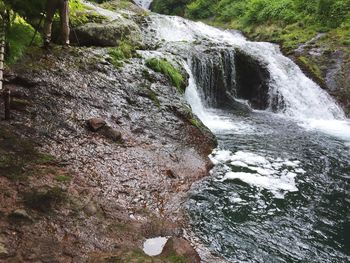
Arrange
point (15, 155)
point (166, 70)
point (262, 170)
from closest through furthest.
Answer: point (15, 155) → point (262, 170) → point (166, 70)

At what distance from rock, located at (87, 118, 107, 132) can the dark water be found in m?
2.46

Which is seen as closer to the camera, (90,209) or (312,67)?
(90,209)

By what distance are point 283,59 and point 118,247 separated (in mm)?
15586

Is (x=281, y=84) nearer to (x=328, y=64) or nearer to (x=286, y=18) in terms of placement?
(x=328, y=64)

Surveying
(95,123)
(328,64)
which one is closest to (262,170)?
(95,123)

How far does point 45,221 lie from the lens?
16.2 ft

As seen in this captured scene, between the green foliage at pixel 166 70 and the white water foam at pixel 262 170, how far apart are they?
279 cm

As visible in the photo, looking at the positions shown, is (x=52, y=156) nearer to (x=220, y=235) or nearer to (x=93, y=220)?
(x=93, y=220)

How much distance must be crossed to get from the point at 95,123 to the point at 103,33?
16.6 ft

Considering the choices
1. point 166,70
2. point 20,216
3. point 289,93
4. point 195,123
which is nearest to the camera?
point 20,216

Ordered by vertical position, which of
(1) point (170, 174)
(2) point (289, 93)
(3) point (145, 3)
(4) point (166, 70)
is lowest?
(1) point (170, 174)

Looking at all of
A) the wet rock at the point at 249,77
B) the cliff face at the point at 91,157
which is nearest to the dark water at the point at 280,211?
the cliff face at the point at 91,157

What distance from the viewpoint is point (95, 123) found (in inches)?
310

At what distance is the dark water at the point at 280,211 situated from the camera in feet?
19.1
